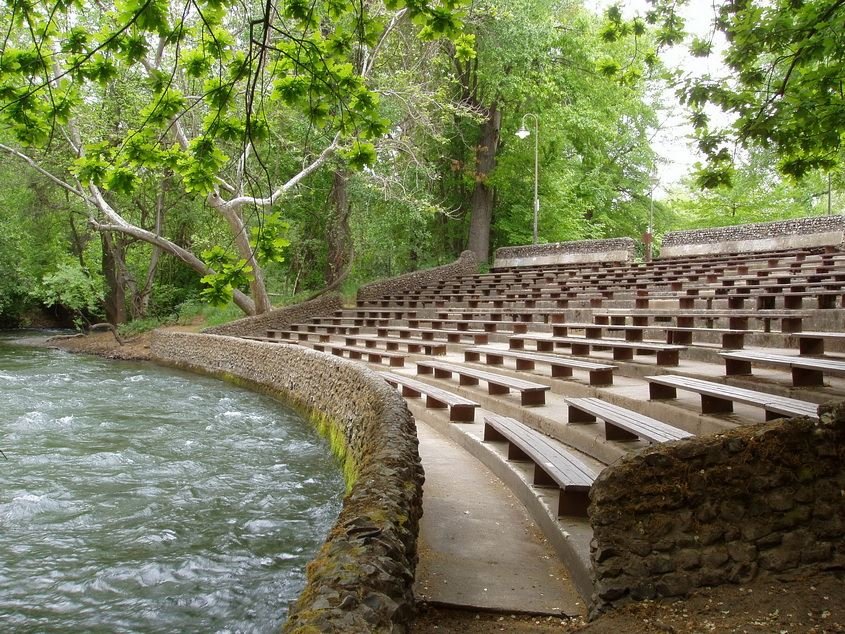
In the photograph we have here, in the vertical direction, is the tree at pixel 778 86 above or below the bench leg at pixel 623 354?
above

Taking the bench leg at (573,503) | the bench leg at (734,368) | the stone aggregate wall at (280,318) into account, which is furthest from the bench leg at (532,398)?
the stone aggregate wall at (280,318)

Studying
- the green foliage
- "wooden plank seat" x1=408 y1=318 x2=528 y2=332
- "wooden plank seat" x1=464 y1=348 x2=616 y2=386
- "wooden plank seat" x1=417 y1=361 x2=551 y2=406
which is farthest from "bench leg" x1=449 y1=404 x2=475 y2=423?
the green foliage

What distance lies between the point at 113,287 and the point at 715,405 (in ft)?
90.7

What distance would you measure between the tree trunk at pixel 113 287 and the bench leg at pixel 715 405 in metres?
25.8

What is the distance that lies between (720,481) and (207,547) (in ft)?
13.8

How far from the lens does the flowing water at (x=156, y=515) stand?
182 inches

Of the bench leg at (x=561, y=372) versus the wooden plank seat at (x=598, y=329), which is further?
the wooden plank seat at (x=598, y=329)

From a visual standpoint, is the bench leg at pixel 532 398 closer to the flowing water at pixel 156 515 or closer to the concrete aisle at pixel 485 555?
the concrete aisle at pixel 485 555

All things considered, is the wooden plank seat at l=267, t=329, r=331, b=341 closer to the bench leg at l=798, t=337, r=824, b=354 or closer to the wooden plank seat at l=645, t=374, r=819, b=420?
the wooden plank seat at l=645, t=374, r=819, b=420

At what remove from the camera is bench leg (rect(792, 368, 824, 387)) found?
5.50m

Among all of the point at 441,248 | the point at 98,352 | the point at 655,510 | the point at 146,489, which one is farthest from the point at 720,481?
the point at 441,248

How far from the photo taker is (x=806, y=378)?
5516 mm

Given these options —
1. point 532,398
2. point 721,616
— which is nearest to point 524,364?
point 532,398

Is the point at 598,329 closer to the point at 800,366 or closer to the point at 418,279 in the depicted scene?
the point at 800,366
